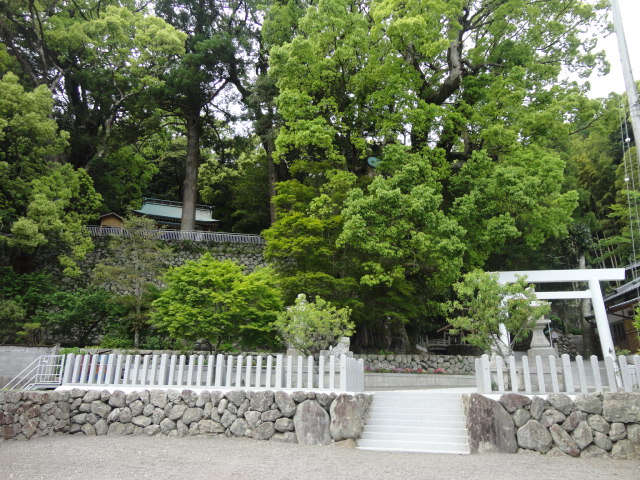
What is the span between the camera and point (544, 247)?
25500mm

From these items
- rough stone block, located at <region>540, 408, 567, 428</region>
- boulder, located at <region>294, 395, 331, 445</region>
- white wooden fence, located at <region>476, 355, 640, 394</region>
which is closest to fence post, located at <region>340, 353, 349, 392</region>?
boulder, located at <region>294, 395, 331, 445</region>

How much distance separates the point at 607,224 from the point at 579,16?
13.4 m

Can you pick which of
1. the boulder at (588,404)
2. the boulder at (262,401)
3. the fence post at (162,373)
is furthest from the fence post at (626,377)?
the fence post at (162,373)

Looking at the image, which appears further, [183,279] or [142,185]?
[142,185]

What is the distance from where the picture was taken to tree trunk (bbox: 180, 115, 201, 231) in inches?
980

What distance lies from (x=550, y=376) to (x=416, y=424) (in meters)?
2.34

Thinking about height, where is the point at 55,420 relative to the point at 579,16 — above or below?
below

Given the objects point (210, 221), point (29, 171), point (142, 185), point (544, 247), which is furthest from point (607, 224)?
point (29, 171)

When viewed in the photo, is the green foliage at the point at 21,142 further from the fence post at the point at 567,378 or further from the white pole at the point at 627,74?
the fence post at the point at 567,378

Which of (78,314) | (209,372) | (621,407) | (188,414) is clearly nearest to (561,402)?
(621,407)

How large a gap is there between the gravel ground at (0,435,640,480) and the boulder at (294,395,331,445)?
9.1 inches

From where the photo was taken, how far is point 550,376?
720 cm

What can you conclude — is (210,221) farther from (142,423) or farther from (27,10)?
(142,423)

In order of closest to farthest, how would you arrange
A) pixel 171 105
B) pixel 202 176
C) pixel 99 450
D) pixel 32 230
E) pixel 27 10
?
pixel 99 450 < pixel 32 230 < pixel 27 10 < pixel 171 105 < pixel 202 176
